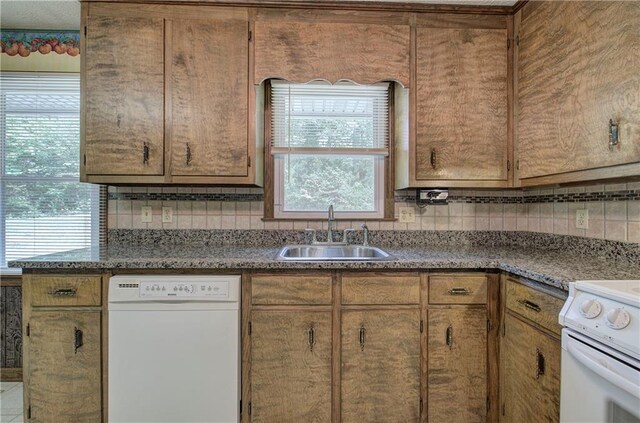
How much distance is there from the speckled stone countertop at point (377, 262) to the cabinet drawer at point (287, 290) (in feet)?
0.20

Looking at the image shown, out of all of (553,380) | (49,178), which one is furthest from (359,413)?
(49,178)

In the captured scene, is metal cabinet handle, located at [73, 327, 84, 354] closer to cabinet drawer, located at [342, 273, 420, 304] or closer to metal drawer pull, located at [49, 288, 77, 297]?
metal drawer pull, located at [49, 288, 77, 297]

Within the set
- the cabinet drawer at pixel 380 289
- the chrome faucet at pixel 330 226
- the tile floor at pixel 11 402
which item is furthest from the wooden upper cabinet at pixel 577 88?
the tile floor at pixel 11 402

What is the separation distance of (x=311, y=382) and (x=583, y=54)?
1963 mm

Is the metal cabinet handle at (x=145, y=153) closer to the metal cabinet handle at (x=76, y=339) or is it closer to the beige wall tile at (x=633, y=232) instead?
the metal cabinet handle at (x=76, y=339)

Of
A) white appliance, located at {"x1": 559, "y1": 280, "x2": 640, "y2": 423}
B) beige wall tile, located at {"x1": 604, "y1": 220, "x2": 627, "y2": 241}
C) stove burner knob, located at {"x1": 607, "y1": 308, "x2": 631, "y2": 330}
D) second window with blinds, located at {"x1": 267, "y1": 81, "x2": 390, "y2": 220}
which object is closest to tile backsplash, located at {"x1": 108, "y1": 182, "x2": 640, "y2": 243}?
second window with blinds, located at {"x1": 267, "y1": 81, "x2": 390, "y2": 220}

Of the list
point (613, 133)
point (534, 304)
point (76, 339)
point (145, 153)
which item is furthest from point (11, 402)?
point (613, 133)

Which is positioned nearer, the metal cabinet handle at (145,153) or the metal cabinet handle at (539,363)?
the metal cabinet handle at (539,363)

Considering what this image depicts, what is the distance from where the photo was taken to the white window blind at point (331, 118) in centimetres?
228

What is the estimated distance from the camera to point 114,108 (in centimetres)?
193

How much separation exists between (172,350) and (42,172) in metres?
1.80

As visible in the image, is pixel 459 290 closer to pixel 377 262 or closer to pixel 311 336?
pixel 377 262

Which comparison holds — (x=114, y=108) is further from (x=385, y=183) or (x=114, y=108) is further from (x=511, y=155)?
(x=511, y=155)

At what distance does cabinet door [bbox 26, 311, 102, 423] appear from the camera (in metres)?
1.63
